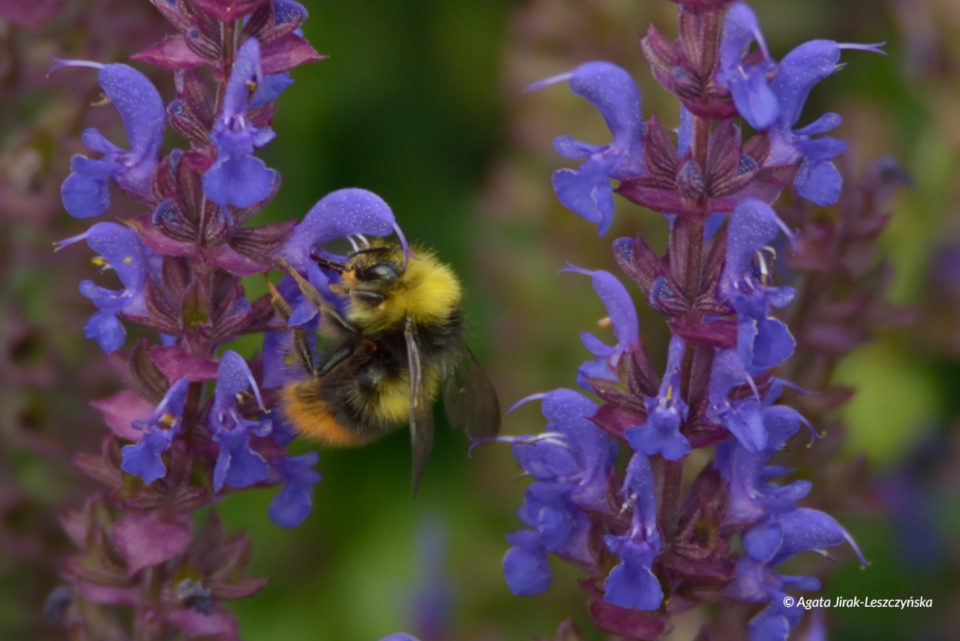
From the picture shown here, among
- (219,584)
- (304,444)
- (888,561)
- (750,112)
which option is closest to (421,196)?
(304,444)

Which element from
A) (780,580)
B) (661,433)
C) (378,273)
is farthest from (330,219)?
(780,580)

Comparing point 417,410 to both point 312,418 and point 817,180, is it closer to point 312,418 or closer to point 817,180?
point 312,418

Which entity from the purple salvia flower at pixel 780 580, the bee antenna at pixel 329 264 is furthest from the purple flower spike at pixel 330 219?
the purple salvia flower at pixel 780 580

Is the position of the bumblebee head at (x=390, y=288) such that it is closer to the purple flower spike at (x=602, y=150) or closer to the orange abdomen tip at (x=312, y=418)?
the orange abdomen tip at (x=312, y=418)

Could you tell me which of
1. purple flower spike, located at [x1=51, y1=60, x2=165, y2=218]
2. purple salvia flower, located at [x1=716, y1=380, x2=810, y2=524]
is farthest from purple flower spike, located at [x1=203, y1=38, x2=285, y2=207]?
purple salvia flower, located at [x1=716, y1=380, x2=810, y2=524]

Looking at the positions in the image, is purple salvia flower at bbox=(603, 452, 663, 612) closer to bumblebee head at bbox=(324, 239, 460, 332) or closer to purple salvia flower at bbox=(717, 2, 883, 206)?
purple salvia flower at bbox=(717, 2, 883, 206)

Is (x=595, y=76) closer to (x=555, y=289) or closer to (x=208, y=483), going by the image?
(x=208, y=483)
